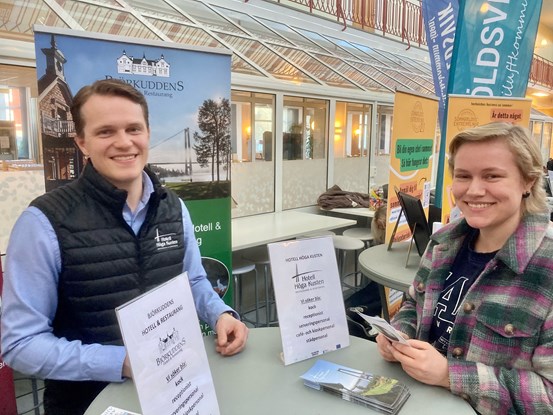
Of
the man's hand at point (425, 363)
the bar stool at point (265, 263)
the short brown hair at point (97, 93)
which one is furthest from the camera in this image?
the bar stool at point (265, 263)

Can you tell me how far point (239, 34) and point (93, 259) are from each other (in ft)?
12.8

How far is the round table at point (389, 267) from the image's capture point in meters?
2.05

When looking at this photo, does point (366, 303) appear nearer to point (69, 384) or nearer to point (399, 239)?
point (399, 239)

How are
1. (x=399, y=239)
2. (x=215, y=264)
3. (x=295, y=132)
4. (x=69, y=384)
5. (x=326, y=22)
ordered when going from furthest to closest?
1. (x=326, y=22)
2. (x=295, y=132)
3. (x=399, y=239)
4. (x=215, y=264)
5. (x=69, y=384)

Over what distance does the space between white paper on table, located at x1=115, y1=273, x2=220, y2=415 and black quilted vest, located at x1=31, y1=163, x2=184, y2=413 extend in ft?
1.24

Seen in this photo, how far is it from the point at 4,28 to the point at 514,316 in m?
3.21

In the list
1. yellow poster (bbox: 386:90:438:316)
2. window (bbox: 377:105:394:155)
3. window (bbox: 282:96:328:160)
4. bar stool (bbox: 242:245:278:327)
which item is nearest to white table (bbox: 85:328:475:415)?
yellow poster (bbox: 386:90:438:316)

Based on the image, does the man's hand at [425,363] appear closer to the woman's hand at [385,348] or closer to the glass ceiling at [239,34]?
the woman's hand at [385,348]

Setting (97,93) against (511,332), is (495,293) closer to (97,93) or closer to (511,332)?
(511,332)

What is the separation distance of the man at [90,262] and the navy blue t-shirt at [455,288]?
1.91 ft

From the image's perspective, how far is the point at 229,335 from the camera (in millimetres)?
1316

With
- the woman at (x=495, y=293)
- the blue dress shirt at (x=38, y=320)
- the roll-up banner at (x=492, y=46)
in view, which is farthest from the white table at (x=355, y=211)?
the blue dress shirt at (x=38, y=320)

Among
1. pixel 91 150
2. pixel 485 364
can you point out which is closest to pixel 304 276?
pixel 485 364

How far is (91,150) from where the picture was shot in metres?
1.19
